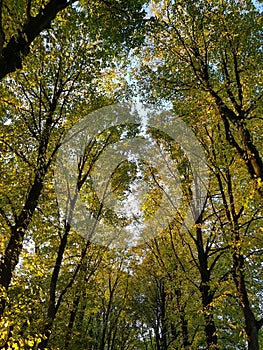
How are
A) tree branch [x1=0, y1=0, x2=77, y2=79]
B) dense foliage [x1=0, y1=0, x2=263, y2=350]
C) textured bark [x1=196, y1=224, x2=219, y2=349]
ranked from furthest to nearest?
A: textured bark [x1=196, y1=224, x2=219, y2=349], dense foliage [x1=0, y1=0, x2=263, y2=350], tree branch [x1=0, y1=0, x2=77, y2=79]

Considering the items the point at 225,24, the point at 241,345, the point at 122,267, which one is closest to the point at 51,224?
the point at 225,24

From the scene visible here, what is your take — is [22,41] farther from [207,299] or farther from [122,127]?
[207,299]

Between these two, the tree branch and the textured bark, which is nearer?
the tree branch

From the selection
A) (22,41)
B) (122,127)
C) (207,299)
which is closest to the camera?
(22,41)

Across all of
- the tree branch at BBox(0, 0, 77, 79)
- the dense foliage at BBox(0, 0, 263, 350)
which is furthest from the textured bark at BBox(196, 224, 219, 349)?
the tree branch at BBox(0, 0, 77, 79)

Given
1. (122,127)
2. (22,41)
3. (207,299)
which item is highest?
(122,127)

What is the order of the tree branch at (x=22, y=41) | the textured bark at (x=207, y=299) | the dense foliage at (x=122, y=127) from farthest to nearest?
the textured bark at (x=207, y=299)
the dense foliage at (x=122, y=127)
the tree branch at (x=22, y=41)

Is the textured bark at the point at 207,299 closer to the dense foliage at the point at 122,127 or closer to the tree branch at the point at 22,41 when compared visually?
the dense foliage at the point at 122,127

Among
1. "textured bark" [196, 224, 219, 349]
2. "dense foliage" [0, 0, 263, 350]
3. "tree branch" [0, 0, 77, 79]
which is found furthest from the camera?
"textured bark" [196, 224, 219, 349]

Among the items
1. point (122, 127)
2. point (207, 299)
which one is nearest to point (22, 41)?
point (122, 127)

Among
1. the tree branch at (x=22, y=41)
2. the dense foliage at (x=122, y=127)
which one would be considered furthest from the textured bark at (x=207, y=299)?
the tree branch at (x=22, y=41)

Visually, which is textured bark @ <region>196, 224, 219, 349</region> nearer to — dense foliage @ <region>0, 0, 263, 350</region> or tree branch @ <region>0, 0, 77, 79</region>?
dense foliage @ <region>0, 0, 263, 350</region>

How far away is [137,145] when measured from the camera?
1702 cm

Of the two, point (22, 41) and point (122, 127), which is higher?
point (122, 127)
